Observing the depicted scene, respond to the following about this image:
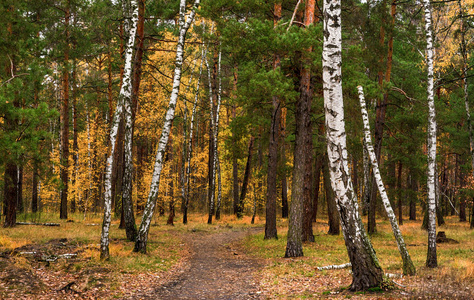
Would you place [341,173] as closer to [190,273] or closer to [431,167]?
[431,167]

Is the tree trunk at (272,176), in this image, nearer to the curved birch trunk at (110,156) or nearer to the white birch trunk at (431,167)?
the white birch trunk at (431,167)

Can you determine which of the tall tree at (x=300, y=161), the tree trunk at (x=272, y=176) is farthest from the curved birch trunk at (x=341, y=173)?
the tree trunk at (x=272, y=176)

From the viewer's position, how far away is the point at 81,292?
6.87m

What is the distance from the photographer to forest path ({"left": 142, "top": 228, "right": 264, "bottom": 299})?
25.2ft

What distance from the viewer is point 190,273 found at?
9844 mm

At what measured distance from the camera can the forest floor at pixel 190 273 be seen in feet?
22.0

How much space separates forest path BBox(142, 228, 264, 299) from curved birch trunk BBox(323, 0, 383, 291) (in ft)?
7.92

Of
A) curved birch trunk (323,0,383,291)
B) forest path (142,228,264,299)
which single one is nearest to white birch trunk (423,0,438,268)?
curved birch trunk (323,0,383,291)

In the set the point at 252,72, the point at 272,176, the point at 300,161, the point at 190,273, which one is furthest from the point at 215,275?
the point at 252,72

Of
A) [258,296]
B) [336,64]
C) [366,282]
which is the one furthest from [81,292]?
[336,64]

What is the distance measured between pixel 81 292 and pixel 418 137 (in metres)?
22.3

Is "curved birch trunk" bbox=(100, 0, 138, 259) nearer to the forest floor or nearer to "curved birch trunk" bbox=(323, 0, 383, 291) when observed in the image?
the forest floor

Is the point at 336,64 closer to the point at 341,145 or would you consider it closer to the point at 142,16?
the point at 341,145

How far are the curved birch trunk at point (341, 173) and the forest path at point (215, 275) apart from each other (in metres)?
2.41
